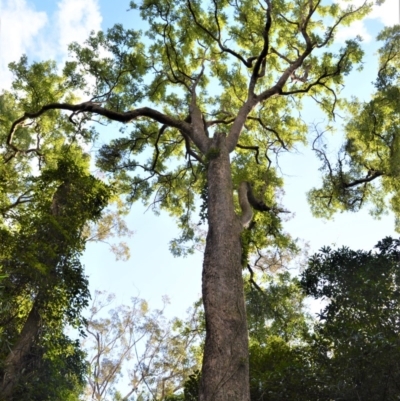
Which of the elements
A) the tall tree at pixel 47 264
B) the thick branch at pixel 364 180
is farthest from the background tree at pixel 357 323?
the thick branch at pixel 364 180

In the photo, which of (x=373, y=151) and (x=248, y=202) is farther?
(x=373, y=151)

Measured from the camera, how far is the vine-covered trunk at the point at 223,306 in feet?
17.3

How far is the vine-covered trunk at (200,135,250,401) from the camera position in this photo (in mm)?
5258

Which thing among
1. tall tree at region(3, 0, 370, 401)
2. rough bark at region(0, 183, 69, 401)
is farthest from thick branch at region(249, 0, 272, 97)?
rough bark at region(0, 183, 69, 401)

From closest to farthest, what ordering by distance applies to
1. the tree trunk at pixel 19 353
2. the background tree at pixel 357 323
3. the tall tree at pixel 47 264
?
the background tree at pixel 357 323
the tree trunk at pixel 19 353
the tall tree at pixel 47 264

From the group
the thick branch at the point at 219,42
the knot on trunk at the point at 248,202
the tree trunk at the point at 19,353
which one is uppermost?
the thick branch at the point at 219,42

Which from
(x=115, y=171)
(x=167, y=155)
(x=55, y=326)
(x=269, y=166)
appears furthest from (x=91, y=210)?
(x=269, y=166)

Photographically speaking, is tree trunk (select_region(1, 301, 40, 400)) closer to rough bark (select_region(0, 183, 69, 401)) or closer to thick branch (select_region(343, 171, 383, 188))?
rough bark (select_region(0, 183, 69, 401))

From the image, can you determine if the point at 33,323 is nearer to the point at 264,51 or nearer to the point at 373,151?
the point at 264,51

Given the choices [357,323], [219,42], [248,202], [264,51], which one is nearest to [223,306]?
[357,323]

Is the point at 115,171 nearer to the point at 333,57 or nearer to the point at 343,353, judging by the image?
the point at 333,57

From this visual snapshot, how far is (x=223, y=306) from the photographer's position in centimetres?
609

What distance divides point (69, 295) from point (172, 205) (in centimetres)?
779

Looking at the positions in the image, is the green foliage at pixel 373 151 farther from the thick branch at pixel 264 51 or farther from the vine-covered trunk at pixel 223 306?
the vine-covered trunk at pixel 223 306
